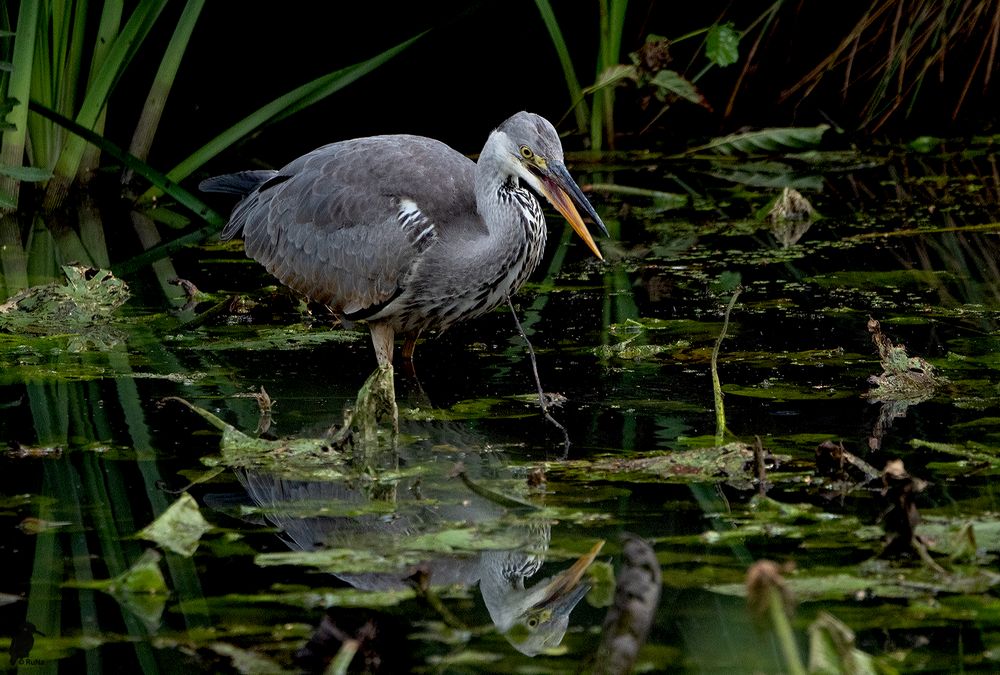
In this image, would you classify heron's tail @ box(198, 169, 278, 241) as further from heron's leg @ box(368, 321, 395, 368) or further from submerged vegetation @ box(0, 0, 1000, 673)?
heron's leg @ box(368, 321, 395, 368)

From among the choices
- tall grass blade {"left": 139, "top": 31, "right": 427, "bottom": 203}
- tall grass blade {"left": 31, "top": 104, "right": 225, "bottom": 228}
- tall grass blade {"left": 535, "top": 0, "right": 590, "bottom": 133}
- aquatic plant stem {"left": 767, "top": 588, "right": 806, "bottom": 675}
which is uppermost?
tall grass blade {"left": 535, "top": 0, "right": 590, "bottom": 133}

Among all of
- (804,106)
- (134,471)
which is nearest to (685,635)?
(134,471)

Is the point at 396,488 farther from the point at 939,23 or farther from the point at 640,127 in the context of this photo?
the point at 640,127

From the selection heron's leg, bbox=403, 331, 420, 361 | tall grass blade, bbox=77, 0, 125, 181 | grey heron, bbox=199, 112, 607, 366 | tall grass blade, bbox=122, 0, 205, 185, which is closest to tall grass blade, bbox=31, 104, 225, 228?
tall grass blade, bbox=77, 0, 125, 181

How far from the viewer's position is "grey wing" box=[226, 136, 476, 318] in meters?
5.54

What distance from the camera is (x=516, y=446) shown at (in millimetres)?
4465

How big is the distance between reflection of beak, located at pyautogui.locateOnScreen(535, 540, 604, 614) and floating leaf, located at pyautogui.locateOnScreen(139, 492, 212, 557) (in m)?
0.93

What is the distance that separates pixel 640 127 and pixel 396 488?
823cm

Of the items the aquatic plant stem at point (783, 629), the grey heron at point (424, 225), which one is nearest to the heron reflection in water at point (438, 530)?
the aquatic plant stem at point (783, 629)

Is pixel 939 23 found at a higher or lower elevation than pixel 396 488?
higher

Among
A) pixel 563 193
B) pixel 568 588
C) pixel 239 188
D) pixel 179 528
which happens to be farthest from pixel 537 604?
pixel 239 188

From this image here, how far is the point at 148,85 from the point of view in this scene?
11.5m

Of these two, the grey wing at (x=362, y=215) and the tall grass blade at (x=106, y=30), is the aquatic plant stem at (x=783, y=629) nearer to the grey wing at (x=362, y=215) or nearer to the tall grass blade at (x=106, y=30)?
the grey wing at (x=362, y=215)

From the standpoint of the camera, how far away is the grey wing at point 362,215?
5.54 meters
